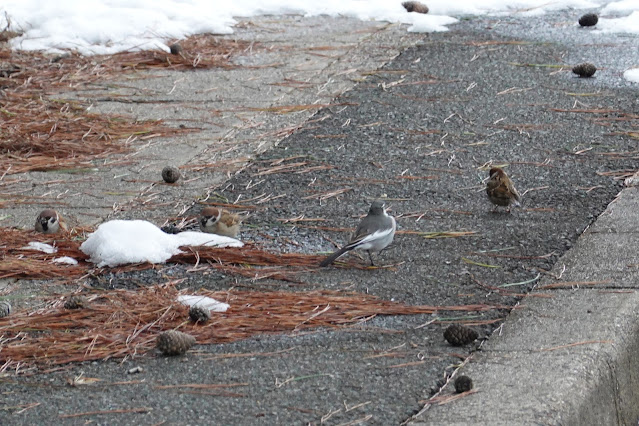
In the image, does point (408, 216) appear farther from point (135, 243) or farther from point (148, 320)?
point (148, 320)

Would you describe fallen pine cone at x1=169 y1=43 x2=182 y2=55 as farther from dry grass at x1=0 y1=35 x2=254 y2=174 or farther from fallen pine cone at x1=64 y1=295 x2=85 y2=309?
fallen pine cone at x1=64 y1=295 x2=85 y2=309

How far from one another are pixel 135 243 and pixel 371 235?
1223mm

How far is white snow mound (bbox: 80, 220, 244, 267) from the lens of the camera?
16.3 feet

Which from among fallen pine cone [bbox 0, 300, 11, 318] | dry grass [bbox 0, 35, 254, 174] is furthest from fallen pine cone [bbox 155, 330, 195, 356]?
dry grass [bbox 0, 35, 254, 174]

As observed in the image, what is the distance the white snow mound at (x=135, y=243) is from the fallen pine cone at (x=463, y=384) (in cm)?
179

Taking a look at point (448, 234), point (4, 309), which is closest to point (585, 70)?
point (448, 234)

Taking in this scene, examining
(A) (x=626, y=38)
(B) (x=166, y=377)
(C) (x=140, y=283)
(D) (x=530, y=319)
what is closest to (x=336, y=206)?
(C) (x=140, y=283)

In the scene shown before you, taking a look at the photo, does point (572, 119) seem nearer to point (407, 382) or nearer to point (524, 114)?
point (524, 114)

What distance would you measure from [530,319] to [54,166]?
361 cm

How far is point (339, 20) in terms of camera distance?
10.2 m

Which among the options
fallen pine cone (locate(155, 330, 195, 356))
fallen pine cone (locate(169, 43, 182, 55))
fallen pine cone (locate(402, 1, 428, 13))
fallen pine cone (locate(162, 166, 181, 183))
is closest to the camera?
fallen pine cone (locate(155, 330, 195, 356))

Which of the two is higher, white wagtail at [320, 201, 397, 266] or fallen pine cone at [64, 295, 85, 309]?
white wagtail at [320, 201, 397, 266]

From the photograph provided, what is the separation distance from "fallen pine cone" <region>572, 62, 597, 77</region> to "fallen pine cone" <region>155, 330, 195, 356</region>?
4.99 meters

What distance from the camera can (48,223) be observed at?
5.32 metres
